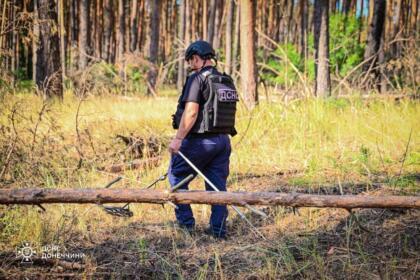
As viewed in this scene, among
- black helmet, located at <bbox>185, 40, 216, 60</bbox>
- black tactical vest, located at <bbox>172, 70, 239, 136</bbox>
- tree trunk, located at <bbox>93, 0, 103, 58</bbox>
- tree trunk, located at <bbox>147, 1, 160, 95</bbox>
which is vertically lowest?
black tactical vest, located at <bbox>172, 70, 239, 136</bbox>

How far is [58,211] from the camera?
481 centimetres

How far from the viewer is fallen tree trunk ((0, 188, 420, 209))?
3.12 metres

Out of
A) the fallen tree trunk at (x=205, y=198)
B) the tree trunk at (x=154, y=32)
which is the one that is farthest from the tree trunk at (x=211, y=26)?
the fallen tree trunk at (x=205, y=198)

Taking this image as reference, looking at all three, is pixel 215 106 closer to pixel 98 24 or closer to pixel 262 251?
pixel 262 251

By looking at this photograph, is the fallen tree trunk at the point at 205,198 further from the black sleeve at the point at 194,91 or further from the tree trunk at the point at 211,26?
the tree trunk at the point at 211,26

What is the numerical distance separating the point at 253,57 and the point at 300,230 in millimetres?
4855

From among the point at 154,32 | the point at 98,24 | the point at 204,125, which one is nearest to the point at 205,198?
the point at 204,125

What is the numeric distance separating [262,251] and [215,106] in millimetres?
1303

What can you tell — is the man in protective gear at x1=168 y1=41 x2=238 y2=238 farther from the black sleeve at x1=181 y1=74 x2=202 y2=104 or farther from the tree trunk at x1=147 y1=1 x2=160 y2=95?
the tree trunk at x1=147 y1=1 x2=160 y2=95

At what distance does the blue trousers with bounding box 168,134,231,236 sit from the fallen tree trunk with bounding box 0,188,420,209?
3.92 feet

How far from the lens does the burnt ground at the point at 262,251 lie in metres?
3.44

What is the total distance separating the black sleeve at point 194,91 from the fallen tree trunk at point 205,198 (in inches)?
49.6

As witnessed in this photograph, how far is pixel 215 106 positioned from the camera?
422 centimetres

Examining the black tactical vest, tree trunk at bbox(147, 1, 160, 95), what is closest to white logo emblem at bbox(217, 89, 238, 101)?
the black tactical vest
